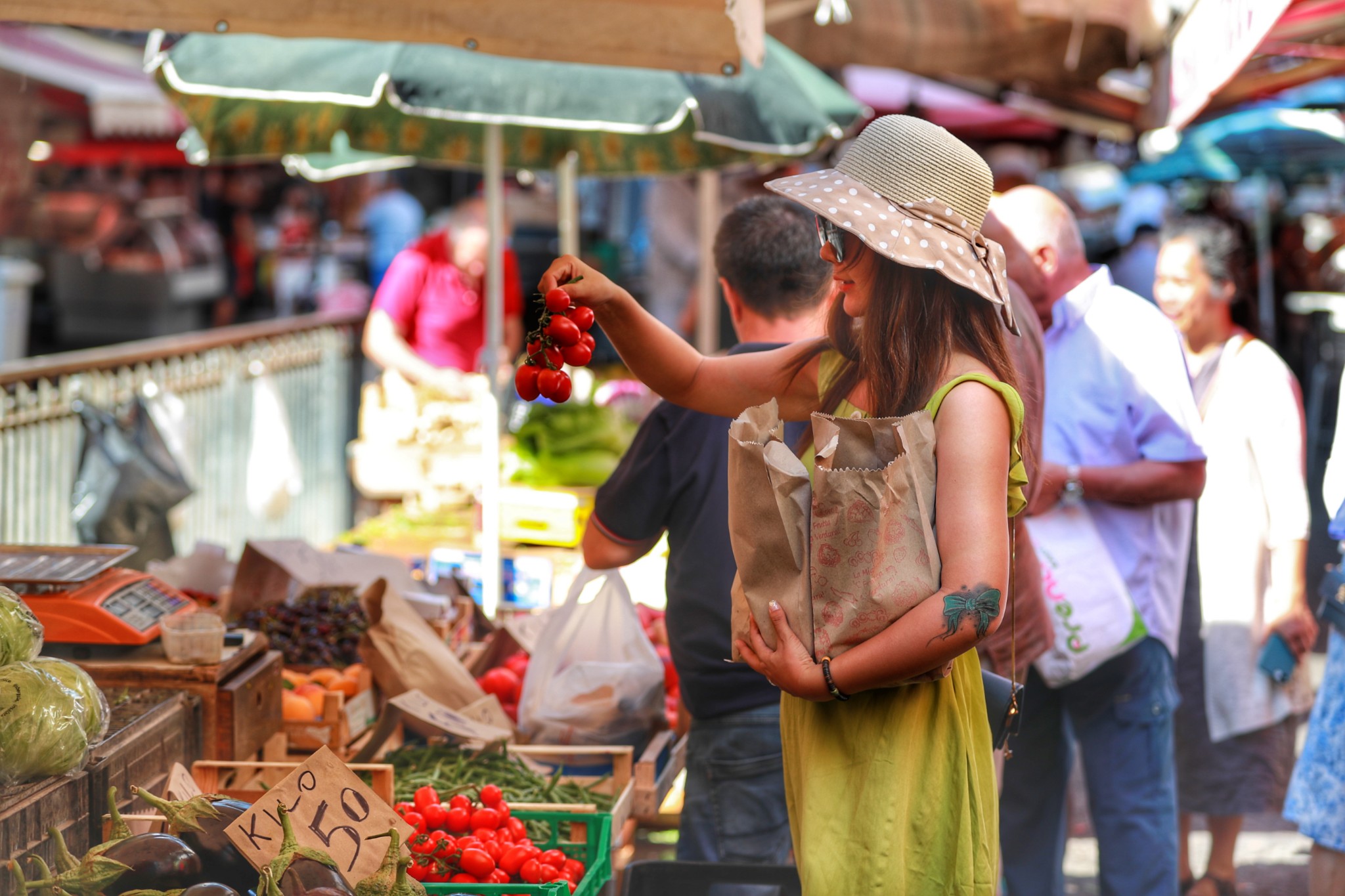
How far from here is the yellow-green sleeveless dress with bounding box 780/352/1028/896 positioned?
1967 mm

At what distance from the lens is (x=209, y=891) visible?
1.97 m

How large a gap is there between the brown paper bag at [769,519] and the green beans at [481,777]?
121 centimetres

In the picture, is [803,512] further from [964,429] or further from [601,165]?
[601,165]

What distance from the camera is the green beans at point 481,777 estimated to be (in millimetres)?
3000

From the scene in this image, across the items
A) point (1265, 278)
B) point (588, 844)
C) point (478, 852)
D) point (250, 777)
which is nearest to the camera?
point (478, 852)

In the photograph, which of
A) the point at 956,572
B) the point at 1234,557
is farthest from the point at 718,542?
the point at 1234,557

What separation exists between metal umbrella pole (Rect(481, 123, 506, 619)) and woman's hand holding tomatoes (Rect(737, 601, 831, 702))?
117 inches

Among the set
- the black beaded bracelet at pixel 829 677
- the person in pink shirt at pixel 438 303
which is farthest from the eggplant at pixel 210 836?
the person in pink shirt at pixel 438 303

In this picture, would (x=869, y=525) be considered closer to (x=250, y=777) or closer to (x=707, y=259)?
(x=250, y=777)

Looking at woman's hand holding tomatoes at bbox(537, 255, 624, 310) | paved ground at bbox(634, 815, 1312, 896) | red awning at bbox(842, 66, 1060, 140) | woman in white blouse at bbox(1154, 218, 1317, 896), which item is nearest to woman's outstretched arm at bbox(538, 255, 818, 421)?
woman's hand holding tomatoes at bbox(537, 255, 624, 310)

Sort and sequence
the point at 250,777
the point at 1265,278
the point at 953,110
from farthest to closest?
the point at 953,110 → the point at 1265,278 → the point at 250,777

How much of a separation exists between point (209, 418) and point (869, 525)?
18.7ft

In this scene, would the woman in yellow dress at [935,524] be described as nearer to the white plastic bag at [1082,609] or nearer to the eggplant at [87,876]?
the eggplant at [87,876]

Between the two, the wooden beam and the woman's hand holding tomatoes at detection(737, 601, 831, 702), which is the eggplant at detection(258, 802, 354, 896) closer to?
the woman's hand holding tomatoes at detection(737, 601, 831, 702)
